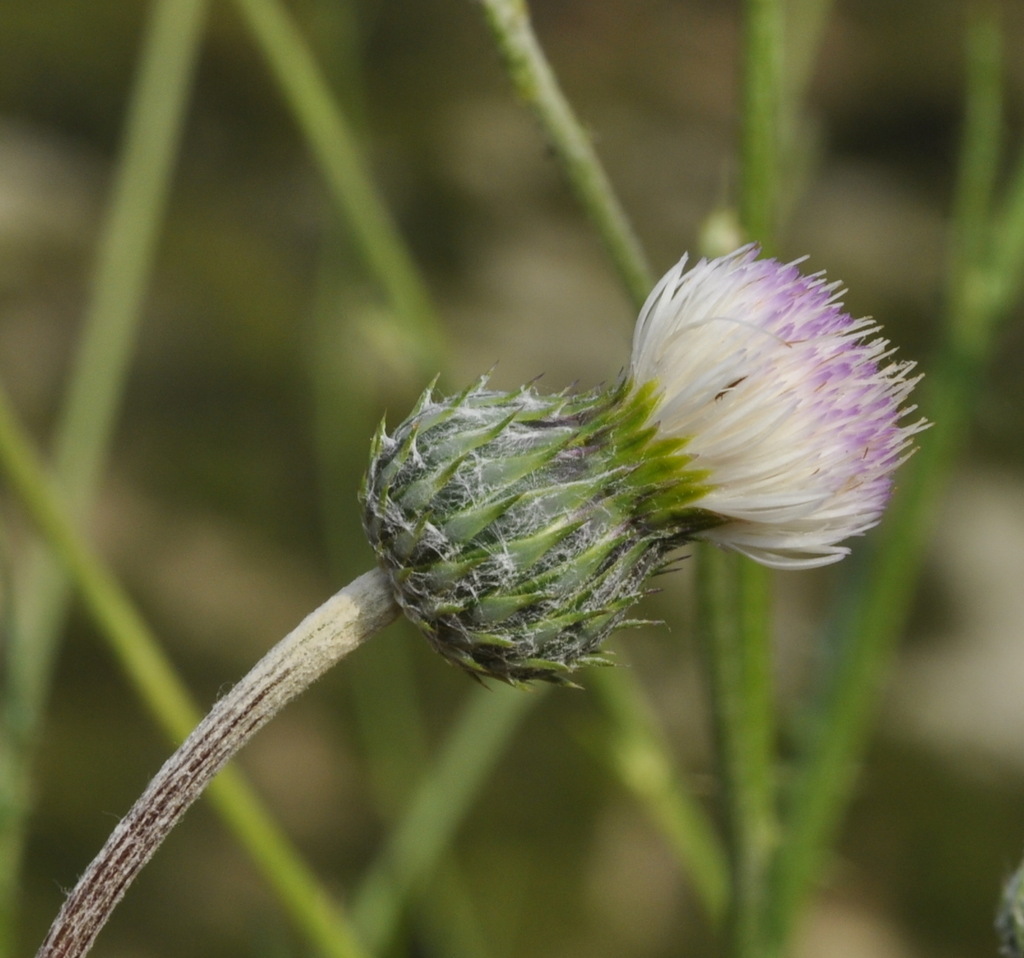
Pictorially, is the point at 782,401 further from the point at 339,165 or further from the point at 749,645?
the point at 339,165

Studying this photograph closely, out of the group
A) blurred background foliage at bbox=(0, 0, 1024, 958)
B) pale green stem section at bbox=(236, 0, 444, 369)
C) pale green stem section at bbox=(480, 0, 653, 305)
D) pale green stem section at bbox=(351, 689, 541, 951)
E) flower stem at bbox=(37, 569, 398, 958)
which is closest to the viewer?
flower stem at bbox=(37, 569, 398, 958)

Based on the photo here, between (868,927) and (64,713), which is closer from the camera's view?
(64,713)

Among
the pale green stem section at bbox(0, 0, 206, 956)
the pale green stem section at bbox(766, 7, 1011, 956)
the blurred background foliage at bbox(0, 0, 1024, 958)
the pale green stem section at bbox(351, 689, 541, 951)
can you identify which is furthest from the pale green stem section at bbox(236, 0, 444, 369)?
the pale green stem section at bbox(766, 7, 1011, 956)

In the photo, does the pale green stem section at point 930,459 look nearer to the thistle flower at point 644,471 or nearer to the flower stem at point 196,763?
the thistle flower at point 644,471

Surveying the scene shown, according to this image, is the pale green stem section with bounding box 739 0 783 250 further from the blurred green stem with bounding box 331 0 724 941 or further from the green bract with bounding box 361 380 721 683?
the green bract with bounding box 361 380 721 683

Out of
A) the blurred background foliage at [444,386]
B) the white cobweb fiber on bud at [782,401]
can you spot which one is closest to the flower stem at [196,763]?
the white cobweb fiber on bud at [782,401]

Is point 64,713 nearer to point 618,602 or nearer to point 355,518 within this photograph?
point 355,518

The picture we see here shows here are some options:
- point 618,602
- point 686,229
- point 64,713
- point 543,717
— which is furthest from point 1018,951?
point 686,229
